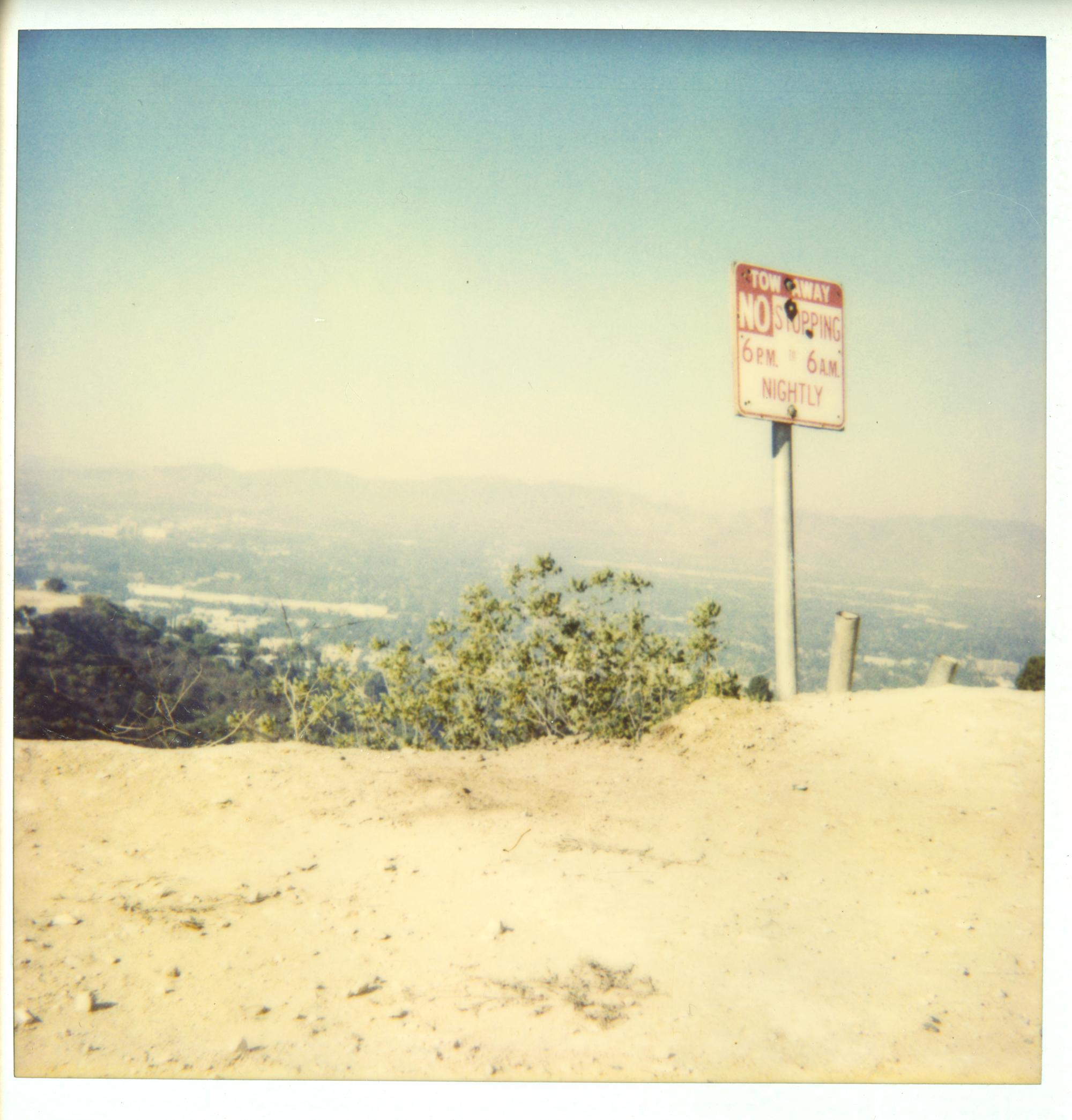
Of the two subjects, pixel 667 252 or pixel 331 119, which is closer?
pixel 331 119

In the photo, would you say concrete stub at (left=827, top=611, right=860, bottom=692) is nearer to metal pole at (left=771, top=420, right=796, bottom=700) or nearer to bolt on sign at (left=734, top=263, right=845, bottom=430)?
metal pole at (left=771, top=420, right=796, bottom=700)

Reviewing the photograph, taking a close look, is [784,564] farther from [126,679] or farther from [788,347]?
[126,679]

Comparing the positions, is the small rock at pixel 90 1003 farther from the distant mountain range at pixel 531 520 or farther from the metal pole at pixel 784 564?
the metal pole at pixel 784 564

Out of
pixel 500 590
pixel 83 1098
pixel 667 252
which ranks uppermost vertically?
pixel 667 252

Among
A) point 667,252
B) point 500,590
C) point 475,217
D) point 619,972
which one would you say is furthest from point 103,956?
point 667,252

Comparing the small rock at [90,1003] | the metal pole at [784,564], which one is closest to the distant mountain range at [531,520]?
the metal pole at [784,564]

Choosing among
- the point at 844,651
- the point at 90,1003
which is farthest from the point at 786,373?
the point at 90,1003

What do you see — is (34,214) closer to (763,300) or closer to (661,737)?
(763,300)
